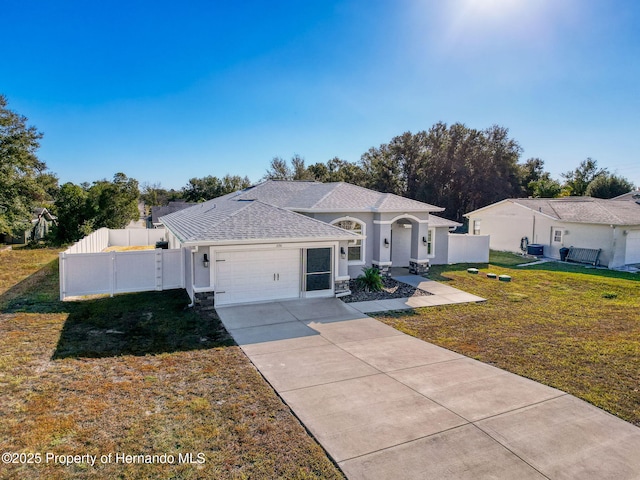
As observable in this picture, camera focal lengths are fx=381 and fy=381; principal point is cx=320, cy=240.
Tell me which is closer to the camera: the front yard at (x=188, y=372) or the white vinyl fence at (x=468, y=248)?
the front yard at (x=188, y=372)

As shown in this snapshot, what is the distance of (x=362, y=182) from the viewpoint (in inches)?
1890

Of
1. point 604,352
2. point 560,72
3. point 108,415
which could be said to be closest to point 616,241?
point 560,72

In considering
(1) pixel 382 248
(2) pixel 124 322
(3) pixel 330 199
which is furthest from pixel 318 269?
(2) pixel 124 322

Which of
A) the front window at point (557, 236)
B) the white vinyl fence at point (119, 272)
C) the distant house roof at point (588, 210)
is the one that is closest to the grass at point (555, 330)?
the distant house roof at point (588, 210)

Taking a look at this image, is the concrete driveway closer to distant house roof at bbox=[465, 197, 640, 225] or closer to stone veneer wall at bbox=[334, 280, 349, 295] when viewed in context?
stone veneer wall at bbox=[334, 280, 349, 295]

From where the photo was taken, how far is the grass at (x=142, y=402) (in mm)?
4531

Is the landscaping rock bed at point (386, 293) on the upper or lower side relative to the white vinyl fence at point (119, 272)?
lower

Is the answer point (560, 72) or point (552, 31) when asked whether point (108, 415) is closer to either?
point (552, 31)

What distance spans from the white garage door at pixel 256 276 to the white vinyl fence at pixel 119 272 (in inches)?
127

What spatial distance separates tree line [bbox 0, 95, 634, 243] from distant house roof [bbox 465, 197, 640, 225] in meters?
14.9

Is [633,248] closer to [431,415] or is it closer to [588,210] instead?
[588,210]

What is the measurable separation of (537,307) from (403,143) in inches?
1375

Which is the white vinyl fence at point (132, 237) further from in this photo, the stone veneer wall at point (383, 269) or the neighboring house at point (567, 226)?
the neighboring house at point (567, 226)

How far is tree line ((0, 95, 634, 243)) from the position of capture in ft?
83.9
